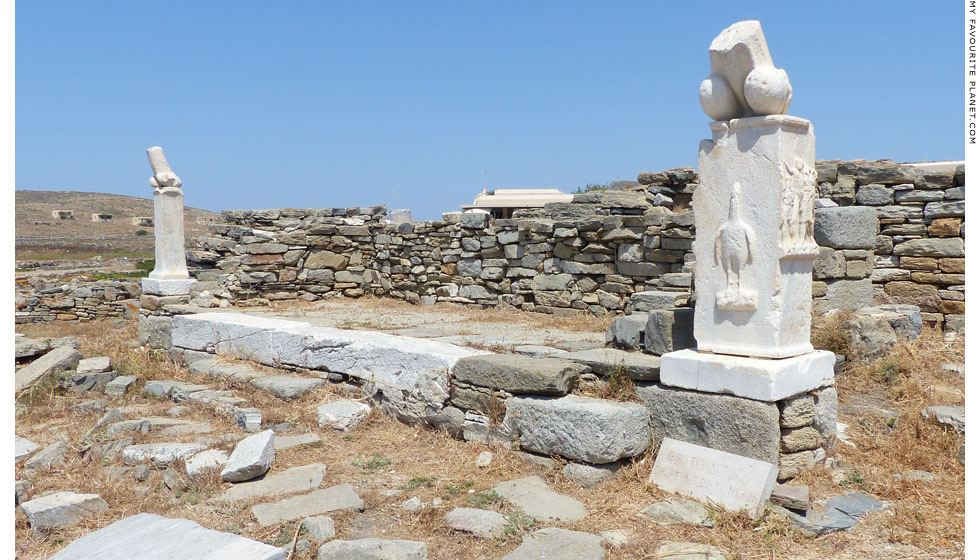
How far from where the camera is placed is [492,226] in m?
9.51

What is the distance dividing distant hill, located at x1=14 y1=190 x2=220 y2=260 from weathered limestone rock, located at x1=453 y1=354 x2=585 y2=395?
2251cm

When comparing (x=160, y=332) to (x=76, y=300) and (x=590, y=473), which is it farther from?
(x=76, y=300)

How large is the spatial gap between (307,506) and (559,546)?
4.59 ft

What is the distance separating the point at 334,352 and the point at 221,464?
1.82 meters

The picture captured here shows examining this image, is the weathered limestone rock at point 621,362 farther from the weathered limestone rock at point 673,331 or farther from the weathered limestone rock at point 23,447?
the weathered limestone rock at point 23,447

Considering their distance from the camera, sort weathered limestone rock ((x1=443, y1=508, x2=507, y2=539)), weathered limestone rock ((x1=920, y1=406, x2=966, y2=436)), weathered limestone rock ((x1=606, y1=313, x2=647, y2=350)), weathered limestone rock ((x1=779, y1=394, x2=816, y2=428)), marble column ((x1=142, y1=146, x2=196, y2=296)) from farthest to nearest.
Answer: marble column ((x1=142, y1=146, x2=196, y2=296))
weathered limestone rock ((x1=606, y1=313, x2=647, y2=350))
weathered limestone rock ((x1=920, y1=406, x2=966, y2=436))
weathered limestone rock ((x1=779, y1=394, x2=816, y2=428))
weathered limestone rock ((x1=443, y1=508, x2=507, y2=539))

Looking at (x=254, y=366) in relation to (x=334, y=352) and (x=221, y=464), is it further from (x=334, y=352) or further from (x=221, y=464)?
(x=221, y=464)

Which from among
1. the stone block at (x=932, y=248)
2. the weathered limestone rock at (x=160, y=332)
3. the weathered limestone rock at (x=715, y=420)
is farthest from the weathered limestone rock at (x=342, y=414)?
the stone block at (x=932, y=248)

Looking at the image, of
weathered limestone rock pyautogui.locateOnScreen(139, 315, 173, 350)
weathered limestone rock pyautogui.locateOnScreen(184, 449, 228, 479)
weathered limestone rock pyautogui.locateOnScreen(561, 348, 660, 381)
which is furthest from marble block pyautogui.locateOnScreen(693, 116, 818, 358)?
weathered limestone rock pyautogui.locateOnScreen(139, 315, 173, 350)

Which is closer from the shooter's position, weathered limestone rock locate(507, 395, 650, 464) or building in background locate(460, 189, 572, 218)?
weathered limestone rock locate(507, 395, 650, 464)

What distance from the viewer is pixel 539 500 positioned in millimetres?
3818

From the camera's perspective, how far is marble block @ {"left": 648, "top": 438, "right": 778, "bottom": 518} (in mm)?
3580

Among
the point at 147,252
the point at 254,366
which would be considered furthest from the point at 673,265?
the point at 147,252

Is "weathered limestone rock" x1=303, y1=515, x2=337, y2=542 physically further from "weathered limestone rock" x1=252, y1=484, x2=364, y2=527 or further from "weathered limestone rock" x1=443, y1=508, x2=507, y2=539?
"weathered limestone rock" x1=443, y1=508, x2=507, y2=539
